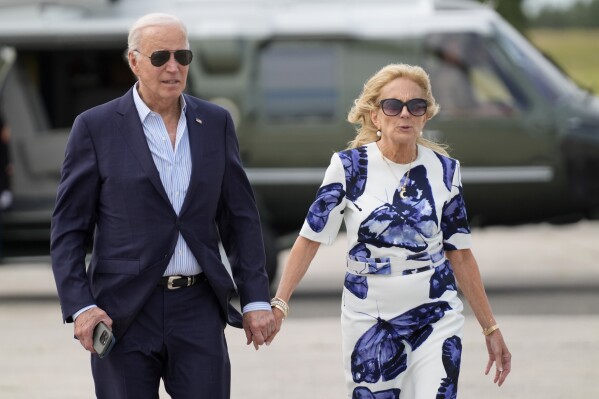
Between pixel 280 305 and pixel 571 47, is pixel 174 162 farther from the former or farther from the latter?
pixel 571 47

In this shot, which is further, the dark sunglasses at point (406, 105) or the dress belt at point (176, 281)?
the dark sunglasses at point (406, 105)

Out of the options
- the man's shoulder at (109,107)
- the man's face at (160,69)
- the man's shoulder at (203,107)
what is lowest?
the man's shoulder at (203,107)

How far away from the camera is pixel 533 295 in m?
13.3

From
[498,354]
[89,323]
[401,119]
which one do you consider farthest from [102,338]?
[498,354]

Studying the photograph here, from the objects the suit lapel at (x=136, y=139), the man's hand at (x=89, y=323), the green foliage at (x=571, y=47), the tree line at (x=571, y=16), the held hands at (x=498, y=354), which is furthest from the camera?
the green foliage at (x=571, y=47)

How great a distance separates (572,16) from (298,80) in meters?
27.8

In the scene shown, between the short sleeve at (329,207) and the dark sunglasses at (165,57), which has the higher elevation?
the dark sunglasses at (165,57)

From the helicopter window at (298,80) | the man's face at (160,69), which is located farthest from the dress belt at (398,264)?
the helicopter window at (298,80)

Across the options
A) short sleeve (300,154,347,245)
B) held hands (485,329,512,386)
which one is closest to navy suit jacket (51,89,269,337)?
short sleeve (300,154,347,245)

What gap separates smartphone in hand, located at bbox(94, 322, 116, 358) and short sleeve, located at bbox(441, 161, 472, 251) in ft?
3.95

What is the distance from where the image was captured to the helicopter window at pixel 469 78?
41.5 feet

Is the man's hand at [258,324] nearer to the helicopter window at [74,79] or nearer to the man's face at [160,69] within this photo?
the man's face at [160,69]

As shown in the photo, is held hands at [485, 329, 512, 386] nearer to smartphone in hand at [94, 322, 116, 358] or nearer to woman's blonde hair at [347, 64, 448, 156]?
woman's blonde hair at [347, 64, 448, 156]

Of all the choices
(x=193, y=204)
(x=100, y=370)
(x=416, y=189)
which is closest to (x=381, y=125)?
(x=416, y=189)
